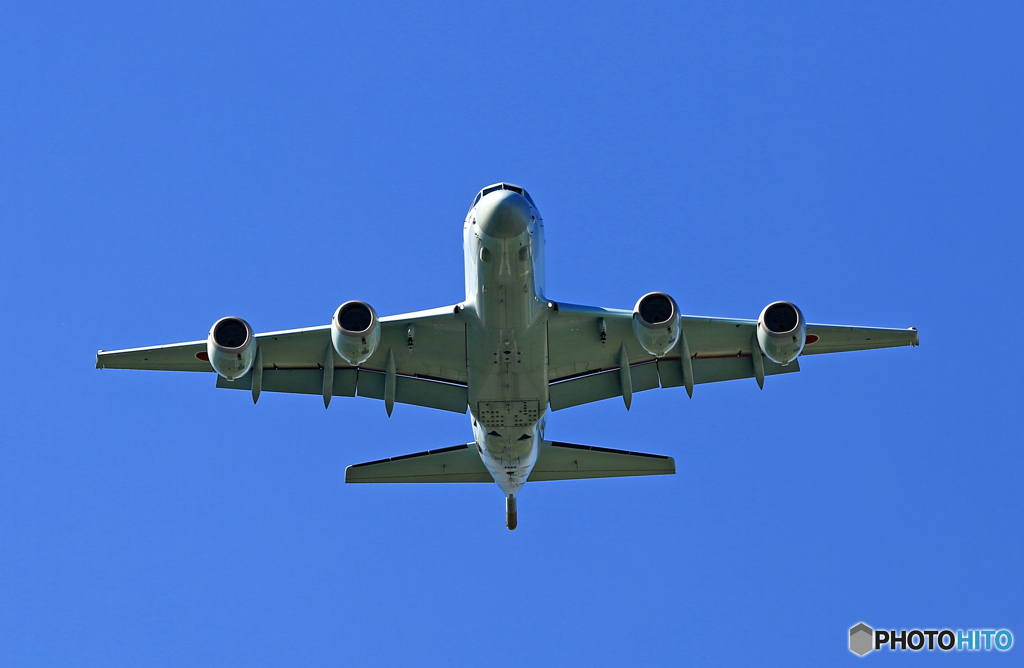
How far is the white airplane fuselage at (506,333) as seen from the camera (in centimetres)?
2177

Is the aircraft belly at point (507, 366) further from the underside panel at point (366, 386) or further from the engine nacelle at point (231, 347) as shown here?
the engine nacelle at point (231, 347)

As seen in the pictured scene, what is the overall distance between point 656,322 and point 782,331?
2.89 meters

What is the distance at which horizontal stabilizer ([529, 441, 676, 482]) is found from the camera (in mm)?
27031

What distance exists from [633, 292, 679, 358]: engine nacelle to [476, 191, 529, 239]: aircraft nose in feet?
11.3

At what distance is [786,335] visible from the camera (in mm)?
23156

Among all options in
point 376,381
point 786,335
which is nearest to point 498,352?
point 376,381

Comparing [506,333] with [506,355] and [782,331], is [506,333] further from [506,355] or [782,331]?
[782,331]

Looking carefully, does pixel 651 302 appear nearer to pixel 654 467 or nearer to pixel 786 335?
pixel 786 335

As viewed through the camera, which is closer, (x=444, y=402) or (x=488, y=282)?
(x=488, y=282)

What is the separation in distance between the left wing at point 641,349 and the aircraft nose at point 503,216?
3337 millimetres

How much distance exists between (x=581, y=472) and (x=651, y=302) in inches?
250

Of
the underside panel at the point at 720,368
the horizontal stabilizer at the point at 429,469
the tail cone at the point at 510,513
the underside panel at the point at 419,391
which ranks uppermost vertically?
the underside panel at the point at 720,368

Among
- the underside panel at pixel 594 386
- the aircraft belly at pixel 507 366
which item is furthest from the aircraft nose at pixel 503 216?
the underside panel at pixel 594 386

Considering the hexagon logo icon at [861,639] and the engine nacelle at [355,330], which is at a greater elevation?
the engine nacelle at [355,330]
